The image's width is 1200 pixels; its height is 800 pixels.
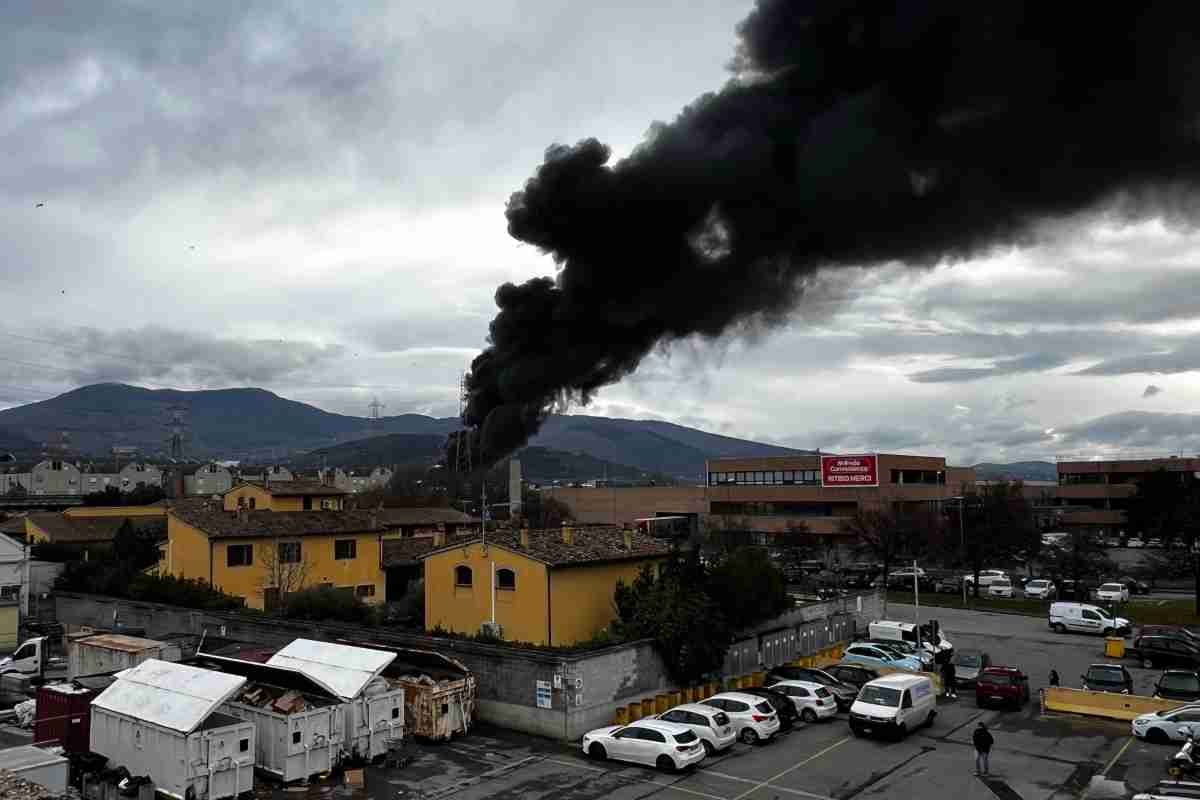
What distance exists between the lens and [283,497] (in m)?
45.7

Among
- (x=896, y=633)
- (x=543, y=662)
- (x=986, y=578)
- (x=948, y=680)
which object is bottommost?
(x=986, y=578)

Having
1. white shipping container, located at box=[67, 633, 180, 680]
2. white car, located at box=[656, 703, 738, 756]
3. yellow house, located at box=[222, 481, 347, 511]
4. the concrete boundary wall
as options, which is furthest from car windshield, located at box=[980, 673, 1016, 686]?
yellow house, located at box=[222, 481, 347, 511]

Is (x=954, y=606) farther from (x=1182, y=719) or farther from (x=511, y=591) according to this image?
(x=511, y=591)

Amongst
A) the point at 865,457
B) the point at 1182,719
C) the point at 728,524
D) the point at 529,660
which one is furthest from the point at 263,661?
the point at 865,457

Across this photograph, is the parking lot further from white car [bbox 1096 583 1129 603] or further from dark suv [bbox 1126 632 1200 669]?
white car [bbox 1096 583 1129 603]

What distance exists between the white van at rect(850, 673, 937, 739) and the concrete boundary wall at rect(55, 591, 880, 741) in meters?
5.73

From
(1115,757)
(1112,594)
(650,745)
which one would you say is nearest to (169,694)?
(650,745)

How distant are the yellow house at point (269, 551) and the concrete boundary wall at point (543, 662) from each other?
11.9ft

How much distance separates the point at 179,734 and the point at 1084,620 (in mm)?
37900

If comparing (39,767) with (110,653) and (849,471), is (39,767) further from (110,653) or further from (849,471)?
(849,471)

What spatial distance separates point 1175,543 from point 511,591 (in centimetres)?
5319

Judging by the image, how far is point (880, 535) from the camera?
189 feet

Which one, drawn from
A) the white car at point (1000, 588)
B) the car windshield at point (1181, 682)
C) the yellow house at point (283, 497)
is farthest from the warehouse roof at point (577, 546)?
the white car at point (1000, 588)

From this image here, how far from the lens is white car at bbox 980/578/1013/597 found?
5412 centimetres
